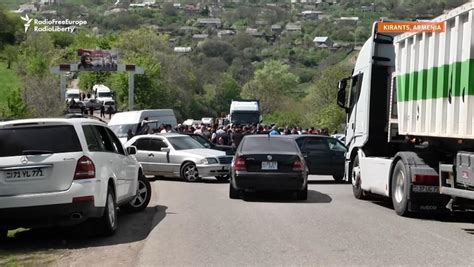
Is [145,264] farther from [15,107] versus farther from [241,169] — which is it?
[15,107]

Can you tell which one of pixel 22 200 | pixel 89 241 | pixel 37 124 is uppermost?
pixel 37 124

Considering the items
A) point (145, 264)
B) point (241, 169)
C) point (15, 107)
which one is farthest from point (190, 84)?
point (145, 264)

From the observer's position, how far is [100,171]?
10.9 m

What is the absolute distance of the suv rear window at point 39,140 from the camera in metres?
10.4

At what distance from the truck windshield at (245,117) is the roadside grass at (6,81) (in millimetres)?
28168

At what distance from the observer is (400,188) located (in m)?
13.7

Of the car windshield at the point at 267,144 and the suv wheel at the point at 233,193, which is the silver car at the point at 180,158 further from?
the suv wheel at the point at 233,193

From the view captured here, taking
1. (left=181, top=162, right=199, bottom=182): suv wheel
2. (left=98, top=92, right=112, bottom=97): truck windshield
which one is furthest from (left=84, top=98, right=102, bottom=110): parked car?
(left=181, top=162, right=199, bottom=182): suv wheel

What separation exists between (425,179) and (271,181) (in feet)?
13.7

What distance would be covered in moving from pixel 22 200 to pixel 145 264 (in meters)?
2.28

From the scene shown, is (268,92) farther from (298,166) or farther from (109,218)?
(109,218)

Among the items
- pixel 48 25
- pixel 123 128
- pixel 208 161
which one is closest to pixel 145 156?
pixel 208 161

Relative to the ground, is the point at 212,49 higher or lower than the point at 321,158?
higher

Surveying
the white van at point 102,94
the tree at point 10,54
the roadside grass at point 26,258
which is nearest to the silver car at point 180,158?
the roadside grass at point 26,258
